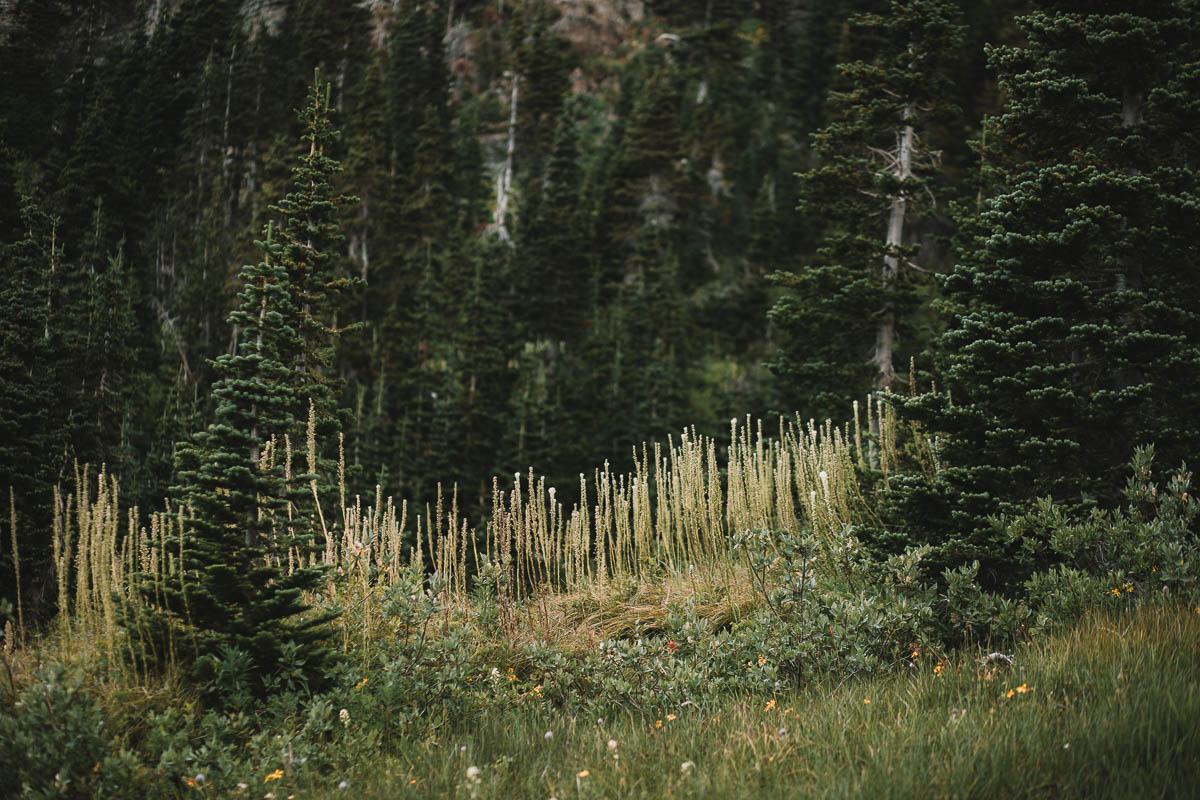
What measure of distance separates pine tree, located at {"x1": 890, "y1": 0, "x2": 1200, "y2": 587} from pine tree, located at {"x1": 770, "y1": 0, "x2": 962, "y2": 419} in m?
7.44

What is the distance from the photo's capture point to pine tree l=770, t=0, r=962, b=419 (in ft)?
50.3

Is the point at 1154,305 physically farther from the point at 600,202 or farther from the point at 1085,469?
the point at 600,202

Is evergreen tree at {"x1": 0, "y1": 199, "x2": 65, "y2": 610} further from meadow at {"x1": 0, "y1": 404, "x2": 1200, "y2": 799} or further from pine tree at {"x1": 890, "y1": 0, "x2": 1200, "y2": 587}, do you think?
pine tree at {"x1": 890, "y1": 0, "x2": 1200, "y2": 587}

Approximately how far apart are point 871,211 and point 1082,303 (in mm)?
9631

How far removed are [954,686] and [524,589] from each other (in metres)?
4.42

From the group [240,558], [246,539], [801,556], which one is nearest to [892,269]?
[801,556]

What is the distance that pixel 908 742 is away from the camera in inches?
146

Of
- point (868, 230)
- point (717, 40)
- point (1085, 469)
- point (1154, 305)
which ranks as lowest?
point (1085, 469)

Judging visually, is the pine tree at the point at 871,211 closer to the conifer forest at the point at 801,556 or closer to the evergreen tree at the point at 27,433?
the conifer forest at the point at 801,556

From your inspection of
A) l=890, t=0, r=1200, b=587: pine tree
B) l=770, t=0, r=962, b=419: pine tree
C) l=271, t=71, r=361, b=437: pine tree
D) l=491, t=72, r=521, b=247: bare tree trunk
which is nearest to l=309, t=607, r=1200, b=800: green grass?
l=890, t=0, r=1200, b=587: pine tree

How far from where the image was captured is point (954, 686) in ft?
14.8

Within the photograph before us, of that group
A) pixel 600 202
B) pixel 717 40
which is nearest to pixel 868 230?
pixel 600 202

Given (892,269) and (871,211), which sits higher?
(871,211)

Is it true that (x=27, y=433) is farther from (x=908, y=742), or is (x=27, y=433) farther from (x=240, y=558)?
(x=908, y=742)
